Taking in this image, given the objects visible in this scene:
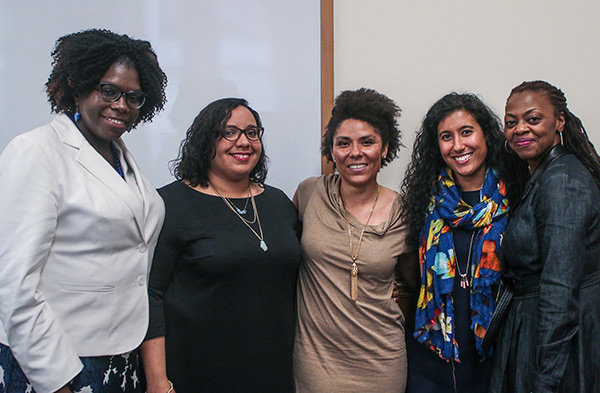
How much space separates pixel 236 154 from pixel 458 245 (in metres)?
0.84

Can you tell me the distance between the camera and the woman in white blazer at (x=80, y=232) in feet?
2.95

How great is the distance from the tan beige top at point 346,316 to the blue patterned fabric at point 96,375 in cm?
56

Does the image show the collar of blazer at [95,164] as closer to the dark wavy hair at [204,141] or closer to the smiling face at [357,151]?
the dark wavy hair at [204,141]

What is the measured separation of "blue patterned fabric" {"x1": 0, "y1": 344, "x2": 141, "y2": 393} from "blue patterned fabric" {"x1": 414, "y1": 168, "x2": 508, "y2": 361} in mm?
959

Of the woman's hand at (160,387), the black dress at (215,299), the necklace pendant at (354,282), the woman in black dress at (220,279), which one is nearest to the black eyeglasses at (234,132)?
the woman in black dress at (220,279)

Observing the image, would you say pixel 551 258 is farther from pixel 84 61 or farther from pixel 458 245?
pixel 84 61

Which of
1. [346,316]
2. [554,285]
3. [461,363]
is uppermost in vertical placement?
[554,285]

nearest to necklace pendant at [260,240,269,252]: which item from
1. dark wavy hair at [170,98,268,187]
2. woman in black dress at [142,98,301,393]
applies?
woman in black dress at [142,98,301,393]

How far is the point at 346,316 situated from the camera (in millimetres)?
1396

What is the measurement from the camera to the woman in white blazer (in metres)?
0.90

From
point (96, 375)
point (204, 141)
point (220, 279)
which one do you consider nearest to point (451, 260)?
point (220, 279)

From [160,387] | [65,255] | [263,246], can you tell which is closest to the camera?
[65,255]

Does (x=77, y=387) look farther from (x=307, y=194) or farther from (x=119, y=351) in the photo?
Answer: (x=307, y=194)

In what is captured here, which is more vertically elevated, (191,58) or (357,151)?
(191,58)
